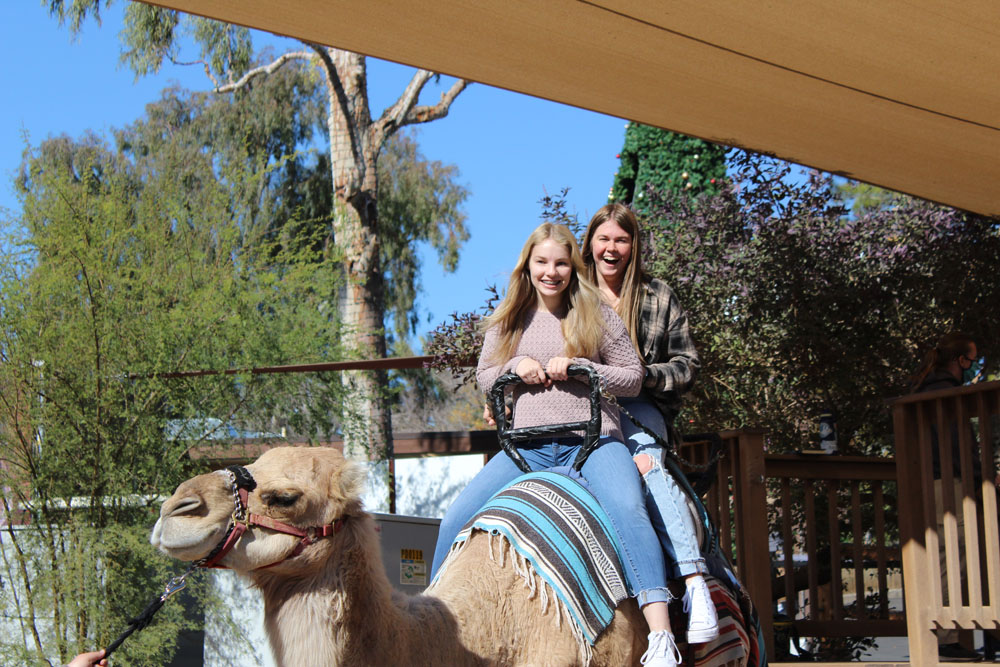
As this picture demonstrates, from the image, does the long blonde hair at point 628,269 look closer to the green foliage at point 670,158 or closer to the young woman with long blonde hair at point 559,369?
the young woman with long blonde hair at point 559,369

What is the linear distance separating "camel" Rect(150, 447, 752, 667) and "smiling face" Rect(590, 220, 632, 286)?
179 centimetres

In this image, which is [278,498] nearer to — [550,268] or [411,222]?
[550,268]

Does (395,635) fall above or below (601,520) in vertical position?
below

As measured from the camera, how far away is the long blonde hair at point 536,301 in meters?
3.56

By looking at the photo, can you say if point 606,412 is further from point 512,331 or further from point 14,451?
point 14,451

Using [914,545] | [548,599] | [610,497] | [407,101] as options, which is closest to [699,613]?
[610,497]

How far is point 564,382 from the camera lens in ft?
11.5

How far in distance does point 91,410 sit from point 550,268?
478 centimetres

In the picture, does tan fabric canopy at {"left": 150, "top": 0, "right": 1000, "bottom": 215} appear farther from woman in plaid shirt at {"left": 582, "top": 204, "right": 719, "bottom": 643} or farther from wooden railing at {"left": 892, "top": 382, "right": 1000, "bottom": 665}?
wooden railing at {"left": 892, "top": 382, "right": 1000, "bottom": 665}

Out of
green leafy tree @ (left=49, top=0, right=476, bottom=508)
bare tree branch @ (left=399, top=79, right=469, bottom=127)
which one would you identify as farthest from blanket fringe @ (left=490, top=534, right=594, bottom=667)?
bare tree branch @ (left=399, top=79, right=469, bottom=127)

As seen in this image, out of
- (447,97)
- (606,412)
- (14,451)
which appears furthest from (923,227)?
(447,97)

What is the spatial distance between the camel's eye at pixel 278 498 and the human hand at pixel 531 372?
112 centimetres

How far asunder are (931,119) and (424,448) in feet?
38.7

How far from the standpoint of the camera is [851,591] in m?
17.2
